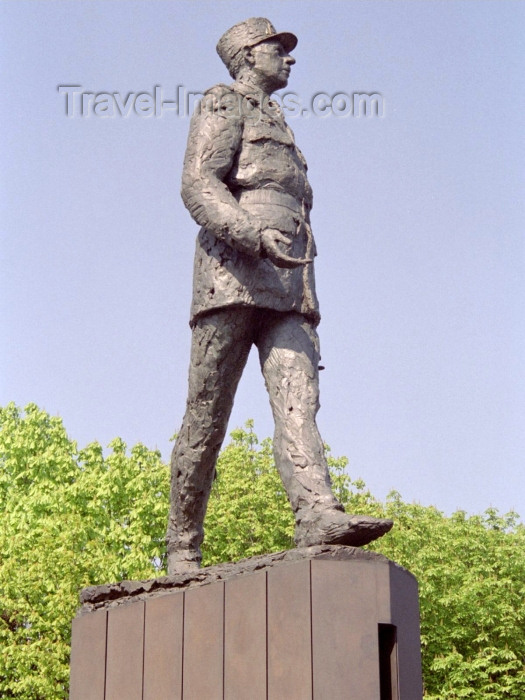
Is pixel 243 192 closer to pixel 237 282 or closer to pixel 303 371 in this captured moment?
pixel 237 282

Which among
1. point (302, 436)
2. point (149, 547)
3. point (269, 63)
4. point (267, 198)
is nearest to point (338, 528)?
point (302, 436)

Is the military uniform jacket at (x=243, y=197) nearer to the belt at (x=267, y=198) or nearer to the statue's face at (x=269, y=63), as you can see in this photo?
the belt at (x=267, y=198)

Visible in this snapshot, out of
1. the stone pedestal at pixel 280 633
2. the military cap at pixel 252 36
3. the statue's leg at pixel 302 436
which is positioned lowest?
the stone pedestal at pixel 280 633

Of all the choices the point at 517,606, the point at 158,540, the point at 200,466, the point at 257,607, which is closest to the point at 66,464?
the point at 158,540

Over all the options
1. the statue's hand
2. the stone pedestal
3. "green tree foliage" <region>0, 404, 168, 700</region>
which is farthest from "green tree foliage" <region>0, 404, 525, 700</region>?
the statue's hand

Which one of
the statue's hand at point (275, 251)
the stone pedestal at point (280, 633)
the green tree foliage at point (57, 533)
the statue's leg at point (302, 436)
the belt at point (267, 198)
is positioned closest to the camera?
the stone pedestal at point (280, 633)

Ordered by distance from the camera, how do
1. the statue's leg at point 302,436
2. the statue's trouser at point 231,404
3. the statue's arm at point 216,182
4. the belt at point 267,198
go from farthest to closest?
1. the belt at point 267,198
2. the statue's arm at point 216,182
3. the statue's trouser at point 231,404
4. the statue's leg at point 302,436

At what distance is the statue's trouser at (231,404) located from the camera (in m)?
7.01

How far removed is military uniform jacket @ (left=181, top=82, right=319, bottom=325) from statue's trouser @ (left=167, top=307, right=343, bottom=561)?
0.15 metres

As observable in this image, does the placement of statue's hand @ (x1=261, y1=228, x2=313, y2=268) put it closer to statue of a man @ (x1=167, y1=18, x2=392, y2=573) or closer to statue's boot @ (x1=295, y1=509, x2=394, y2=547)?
statue of a man @ (x1=167, y1=18, x2=392, y2=573)

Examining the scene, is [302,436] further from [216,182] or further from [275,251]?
[216,182]

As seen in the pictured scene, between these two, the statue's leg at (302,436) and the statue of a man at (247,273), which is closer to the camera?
the statue's leg at (302,436)

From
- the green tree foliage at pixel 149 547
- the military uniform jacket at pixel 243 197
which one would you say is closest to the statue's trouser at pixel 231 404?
the military uniform jacket at pixel 243 197

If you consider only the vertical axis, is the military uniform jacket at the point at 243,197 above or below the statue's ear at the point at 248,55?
below
